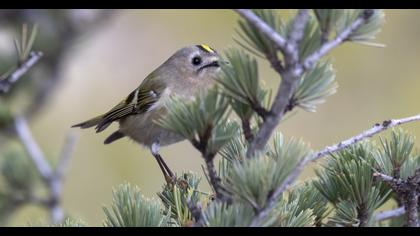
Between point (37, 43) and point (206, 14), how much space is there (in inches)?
67.7

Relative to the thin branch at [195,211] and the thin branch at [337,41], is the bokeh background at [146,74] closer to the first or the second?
the thin branch at [195,211]

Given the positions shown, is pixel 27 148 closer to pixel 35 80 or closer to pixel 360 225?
pixel 35 80

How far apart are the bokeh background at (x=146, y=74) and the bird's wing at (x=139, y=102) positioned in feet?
5.61

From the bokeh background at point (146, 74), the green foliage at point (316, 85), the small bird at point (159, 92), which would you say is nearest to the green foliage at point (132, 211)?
the green foliage at point (316, 85)

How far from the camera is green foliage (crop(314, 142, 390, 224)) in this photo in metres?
1.18

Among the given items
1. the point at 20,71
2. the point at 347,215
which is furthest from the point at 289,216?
the point at 20,71

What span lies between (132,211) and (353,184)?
37cm

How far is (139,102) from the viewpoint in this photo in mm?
2105

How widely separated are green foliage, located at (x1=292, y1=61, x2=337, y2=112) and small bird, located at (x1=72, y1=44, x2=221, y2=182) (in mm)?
863

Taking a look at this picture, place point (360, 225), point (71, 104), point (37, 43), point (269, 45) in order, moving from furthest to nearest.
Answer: point (71, 104) < point (37, 43) < point (360, 225) < point (269, 45)

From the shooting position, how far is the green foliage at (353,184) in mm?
1182

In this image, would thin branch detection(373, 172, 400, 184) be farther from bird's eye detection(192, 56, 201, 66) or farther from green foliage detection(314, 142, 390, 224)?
bird's eye detection(192, 56, 201, 66)

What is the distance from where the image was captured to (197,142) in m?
1.02
